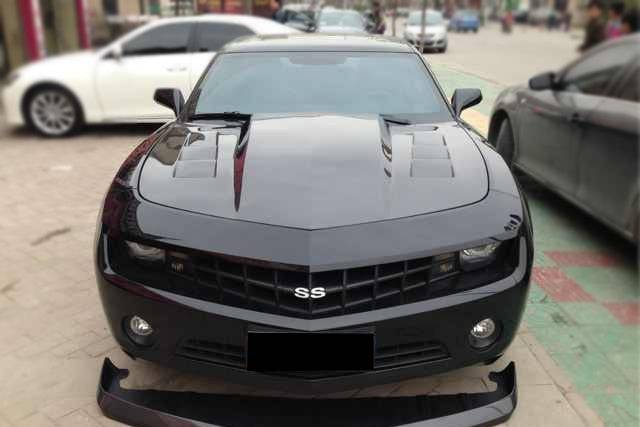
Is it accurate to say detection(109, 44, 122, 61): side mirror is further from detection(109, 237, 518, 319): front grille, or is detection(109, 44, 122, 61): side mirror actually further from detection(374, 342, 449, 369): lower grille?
detection(374, 342, 449, 369): lower grille

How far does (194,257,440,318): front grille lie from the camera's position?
203cm

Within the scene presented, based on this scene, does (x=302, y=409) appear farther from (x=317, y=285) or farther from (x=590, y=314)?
(x=590, y=314)

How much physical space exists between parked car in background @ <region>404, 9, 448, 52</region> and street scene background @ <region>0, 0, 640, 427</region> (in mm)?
58

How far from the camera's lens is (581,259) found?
1974mm

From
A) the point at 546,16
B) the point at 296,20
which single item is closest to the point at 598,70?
the point at 546,16

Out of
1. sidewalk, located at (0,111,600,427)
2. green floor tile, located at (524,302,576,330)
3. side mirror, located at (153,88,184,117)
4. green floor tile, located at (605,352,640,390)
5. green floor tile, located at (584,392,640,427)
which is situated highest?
side mirror, located at (153,88,184,117)

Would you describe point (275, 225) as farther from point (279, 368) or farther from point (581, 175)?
point (581, 175)

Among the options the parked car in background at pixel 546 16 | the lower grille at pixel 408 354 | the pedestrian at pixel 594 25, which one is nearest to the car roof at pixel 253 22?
the lower grille at pixel 408 354

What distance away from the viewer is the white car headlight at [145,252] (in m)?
2.19

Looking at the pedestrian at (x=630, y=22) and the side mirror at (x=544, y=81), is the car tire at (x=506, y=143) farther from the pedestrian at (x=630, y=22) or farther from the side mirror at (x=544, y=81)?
the pedestrian at (x=630, y=22)

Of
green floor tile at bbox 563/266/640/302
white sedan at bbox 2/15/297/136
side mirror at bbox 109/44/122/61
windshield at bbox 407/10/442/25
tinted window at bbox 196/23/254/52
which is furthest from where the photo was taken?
tinted window at bbox 196/23/254/52

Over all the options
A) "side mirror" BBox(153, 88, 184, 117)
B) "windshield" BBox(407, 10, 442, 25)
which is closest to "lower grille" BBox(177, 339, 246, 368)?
"side mirror" BBox(153, 88, 184, 117)

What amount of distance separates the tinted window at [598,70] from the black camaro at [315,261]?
52 centimetres

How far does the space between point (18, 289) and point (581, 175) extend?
10.5 ft
